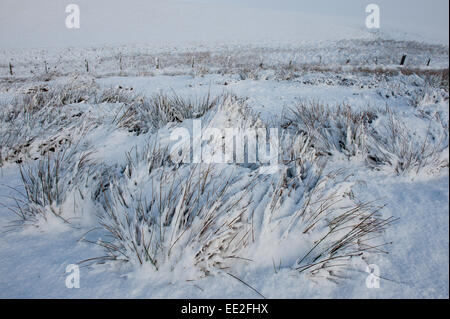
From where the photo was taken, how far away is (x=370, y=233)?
179 centimetres

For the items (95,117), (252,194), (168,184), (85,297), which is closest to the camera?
(85,297)

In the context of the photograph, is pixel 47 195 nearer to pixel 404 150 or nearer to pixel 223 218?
pixel 223 218

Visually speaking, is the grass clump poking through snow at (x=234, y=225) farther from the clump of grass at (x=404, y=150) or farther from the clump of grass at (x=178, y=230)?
the clump of grass at (x=404, y=150)

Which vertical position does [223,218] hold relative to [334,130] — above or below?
below

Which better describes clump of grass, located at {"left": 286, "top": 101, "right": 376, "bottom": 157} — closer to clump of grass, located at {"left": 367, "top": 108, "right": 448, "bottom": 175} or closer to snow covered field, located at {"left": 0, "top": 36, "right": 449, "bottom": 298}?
snow covered field, located at {"left": 0, "top": 36, "right": 449, "bottom": 298}

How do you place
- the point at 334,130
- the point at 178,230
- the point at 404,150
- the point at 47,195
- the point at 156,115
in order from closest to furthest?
the point at 178,230, the point at 47,195, the point at 404,150, the point at 334,130, the point at 156,115

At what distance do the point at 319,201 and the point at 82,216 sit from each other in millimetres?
1693

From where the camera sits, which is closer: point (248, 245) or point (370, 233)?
point (248, 245)

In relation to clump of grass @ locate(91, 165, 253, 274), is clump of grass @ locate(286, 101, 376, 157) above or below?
above

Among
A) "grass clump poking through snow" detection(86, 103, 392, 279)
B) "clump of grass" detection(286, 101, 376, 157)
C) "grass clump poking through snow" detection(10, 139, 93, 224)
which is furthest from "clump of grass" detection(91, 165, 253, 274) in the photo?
"clump of grass" detection(286, 101, 376, 157)

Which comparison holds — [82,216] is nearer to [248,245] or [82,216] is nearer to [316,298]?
[248,245]

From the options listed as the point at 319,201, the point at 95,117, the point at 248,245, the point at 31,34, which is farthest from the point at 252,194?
the point at 31,34

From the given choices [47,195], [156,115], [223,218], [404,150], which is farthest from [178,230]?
[156,115]

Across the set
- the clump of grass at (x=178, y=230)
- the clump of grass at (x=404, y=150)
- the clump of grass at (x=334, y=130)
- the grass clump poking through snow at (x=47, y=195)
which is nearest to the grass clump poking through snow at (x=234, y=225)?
the clump of grass at (x=178, y=230)
